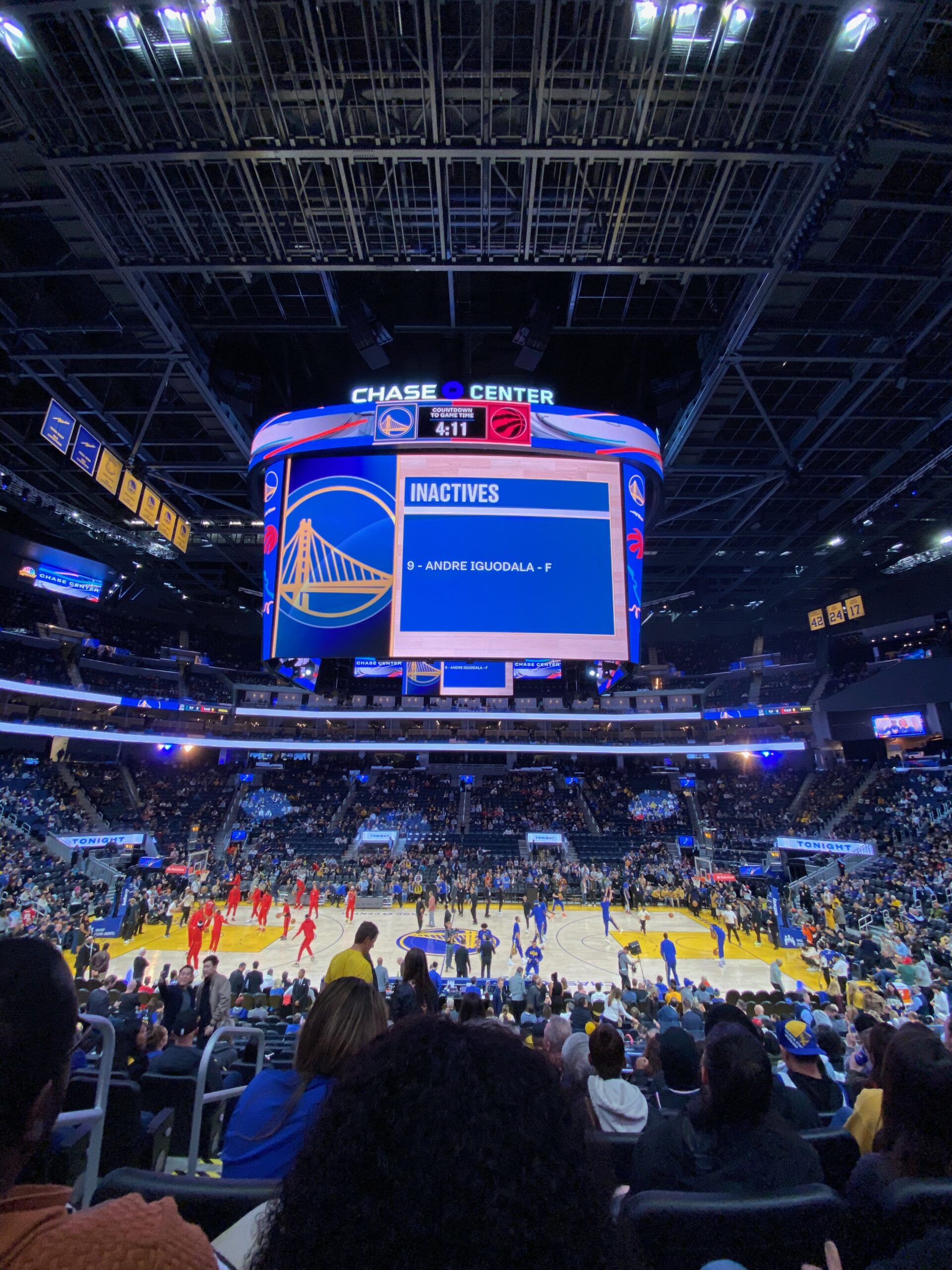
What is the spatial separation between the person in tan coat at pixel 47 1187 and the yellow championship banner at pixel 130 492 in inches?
517

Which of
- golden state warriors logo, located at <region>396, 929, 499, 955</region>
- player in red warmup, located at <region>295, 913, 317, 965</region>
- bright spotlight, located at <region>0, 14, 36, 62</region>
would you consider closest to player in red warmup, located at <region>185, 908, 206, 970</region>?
player in red warmup, located at <region>295, 913, 317, 965</region>

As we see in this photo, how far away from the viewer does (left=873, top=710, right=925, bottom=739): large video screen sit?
28.5 metres

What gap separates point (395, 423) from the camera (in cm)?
1092

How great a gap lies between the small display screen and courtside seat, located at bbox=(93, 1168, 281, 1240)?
10311mm

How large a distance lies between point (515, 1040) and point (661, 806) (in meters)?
37.1

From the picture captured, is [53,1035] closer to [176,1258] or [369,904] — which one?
[176,1258]

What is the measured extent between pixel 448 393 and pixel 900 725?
29381 millimetres

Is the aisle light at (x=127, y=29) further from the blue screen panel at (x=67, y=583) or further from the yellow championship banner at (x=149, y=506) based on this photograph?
the blue screen panel at (x=67, y=583)

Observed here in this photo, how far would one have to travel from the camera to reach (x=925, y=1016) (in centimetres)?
908

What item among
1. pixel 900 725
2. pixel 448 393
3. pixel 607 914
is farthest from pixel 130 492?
pixel 900 725

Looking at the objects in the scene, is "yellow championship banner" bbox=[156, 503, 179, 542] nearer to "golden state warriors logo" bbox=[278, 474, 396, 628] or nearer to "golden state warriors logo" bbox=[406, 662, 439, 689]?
"golden state warriors logo" bbox=[278, 474, 396, 628]

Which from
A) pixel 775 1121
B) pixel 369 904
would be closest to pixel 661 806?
pixel 369 904

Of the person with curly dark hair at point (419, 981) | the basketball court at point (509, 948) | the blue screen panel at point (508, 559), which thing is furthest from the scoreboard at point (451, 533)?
the basketball court at point (509, 948)

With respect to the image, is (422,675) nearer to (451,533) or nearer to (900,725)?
(451,533)
